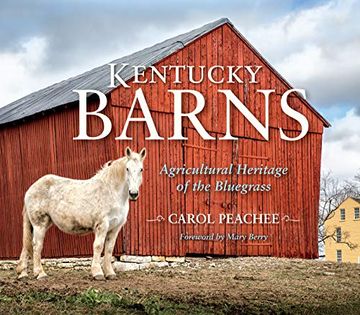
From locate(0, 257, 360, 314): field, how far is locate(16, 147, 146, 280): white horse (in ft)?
2.12

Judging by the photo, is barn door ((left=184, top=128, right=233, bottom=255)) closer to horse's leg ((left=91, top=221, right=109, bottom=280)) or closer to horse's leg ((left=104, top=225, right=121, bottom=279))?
horse's leg ((left=104, top=225, right=121, bottom=279))

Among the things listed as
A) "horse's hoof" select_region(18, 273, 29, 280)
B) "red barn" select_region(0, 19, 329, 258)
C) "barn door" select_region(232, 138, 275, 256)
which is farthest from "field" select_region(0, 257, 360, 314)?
"barn door" select_region(232, 138, 275, 256)

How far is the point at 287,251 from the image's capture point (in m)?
23.1

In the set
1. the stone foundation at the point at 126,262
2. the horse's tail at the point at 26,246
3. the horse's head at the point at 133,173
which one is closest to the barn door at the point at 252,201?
the stone foundation at the point at 126,262

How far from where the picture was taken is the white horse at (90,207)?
15.9 metres

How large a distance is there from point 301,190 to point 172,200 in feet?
13.2

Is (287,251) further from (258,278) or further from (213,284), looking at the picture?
(213,284)

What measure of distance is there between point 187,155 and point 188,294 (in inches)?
318

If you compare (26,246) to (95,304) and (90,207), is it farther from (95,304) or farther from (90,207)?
(95,304)

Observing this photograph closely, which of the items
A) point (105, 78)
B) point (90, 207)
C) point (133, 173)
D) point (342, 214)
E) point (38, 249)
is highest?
point (105, 78)

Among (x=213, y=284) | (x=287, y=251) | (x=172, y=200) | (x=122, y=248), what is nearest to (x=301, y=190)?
(x=287, y=251)

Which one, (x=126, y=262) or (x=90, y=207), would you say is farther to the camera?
(x=126, y=262)

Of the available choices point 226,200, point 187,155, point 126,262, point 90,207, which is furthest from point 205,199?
point 90,207

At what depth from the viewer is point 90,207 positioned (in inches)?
635
